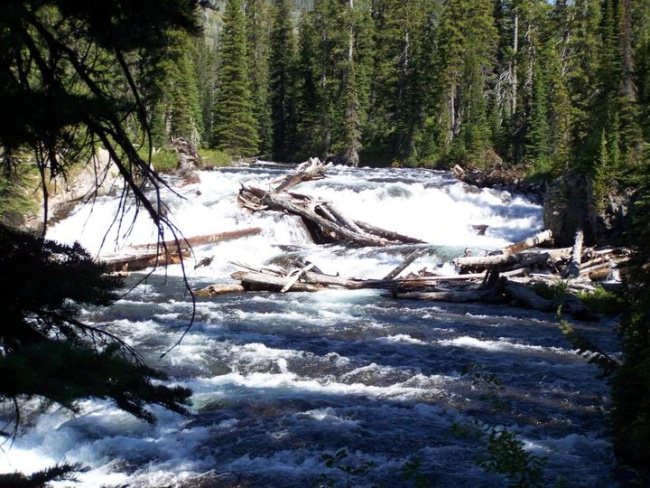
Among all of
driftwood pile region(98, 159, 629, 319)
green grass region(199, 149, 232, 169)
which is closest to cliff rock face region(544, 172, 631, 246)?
driftwood pile region(98, 159, 629, 319)

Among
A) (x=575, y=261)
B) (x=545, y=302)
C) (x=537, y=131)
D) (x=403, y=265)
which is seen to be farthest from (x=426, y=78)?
(x=545, y=302)

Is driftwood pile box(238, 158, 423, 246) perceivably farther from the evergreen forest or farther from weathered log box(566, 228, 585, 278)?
weathered log box(566, 228, 585, 278)

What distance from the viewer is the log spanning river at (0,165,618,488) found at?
638 centimetres

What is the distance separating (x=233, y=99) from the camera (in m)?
47.7

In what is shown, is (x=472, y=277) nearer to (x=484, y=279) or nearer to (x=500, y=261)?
(x=484, y=279)

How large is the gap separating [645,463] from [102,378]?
5.28 metres

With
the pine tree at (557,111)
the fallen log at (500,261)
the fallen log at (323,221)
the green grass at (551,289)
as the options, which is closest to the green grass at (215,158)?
the fallen log at (323,221)

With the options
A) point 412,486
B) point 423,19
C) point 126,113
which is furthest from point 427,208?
→ point 423,19

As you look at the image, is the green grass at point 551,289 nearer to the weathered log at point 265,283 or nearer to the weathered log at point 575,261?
the weathered log at point 575,261

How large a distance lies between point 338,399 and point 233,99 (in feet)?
137

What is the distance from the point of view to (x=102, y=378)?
2.19 m

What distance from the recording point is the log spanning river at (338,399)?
20.9 feet

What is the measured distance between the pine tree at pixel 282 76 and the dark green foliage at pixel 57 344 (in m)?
57.0

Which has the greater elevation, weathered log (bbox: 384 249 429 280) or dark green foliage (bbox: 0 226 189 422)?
dark green foliage (bbox: 0 226 189 422)
